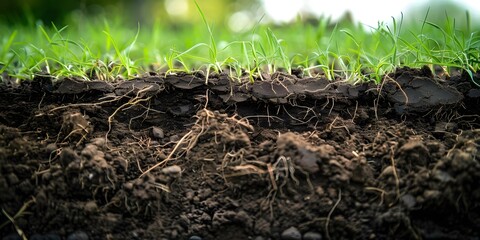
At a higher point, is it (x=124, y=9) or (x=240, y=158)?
(x=124, y=9)

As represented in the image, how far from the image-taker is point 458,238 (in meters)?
1.49

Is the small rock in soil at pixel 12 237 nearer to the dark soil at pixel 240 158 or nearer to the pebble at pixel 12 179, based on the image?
the dark soil at pixel 240 158

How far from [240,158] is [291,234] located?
361mm

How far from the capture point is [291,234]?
1.53 metres

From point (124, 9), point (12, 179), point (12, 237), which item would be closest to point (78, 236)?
point (12, 237)

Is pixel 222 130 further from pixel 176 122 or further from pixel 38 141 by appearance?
pixel 38 141

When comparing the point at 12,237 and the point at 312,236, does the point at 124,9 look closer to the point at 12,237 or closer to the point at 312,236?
the point at 12,237

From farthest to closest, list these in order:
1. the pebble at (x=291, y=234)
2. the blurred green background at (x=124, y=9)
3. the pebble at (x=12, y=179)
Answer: the blurred green background at (x=124, y=9), the pebble at (x=12, y=179), the pebble at (x=291, y=234)

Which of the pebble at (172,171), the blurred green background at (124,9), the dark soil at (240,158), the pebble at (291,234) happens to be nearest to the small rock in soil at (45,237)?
the dark soil at (240,158)

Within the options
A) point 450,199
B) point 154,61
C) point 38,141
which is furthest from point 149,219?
point 154,61

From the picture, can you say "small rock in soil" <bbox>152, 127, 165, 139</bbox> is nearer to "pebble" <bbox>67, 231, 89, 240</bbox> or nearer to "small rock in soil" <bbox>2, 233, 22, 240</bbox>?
"pebble" <bbox>67, 231, 89, 240</bbox>

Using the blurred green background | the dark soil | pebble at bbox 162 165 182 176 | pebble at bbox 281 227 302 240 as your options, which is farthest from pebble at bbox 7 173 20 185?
the blurred green background

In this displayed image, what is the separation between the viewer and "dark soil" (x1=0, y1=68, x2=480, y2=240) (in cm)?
155

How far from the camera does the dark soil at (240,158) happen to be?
1555 mm
